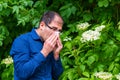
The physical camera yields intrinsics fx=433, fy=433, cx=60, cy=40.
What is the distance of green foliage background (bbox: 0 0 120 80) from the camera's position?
4051 millimetres

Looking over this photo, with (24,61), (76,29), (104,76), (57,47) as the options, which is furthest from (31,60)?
(76,29)

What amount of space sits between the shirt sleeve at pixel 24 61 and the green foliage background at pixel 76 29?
2.37ft

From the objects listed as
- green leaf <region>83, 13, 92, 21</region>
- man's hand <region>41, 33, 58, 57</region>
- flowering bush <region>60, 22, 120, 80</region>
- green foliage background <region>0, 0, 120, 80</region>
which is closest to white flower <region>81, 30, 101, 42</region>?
flowering bush <region>60, 22, 120, 80</region>

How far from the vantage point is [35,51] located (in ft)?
10.7

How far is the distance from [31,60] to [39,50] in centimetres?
21

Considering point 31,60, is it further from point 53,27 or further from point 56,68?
point 56,68

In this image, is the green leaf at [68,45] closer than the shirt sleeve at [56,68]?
No

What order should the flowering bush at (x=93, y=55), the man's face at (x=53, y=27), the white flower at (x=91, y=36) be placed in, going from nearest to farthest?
the man's face at (x=53, y=27) < the white flower at (x=91, y=36) < the flowering bush at (x=93, y=55)

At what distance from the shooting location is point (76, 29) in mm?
4641

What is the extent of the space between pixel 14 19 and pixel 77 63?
1.72 metres

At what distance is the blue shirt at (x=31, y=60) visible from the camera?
3.09 m

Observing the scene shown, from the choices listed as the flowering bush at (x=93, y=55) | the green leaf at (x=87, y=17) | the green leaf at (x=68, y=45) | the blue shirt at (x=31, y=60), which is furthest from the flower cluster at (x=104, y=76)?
the green leaf at (x=87, y=17)

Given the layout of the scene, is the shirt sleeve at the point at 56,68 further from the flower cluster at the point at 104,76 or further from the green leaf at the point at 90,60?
the green leaf at the point at 90,60

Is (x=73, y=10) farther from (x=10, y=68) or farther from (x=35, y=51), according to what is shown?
(x=35, y=51)
